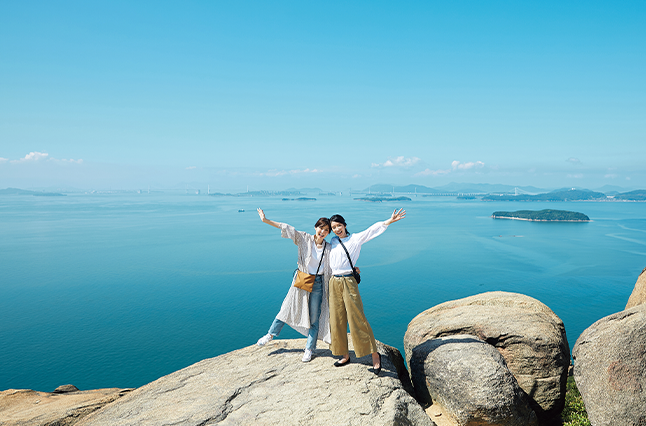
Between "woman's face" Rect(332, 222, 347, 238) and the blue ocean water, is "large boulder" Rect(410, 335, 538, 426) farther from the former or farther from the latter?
the blue ocean water

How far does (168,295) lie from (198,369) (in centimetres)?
4117

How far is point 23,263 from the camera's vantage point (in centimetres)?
5597

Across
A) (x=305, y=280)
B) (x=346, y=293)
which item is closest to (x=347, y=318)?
(x=346, y=293)

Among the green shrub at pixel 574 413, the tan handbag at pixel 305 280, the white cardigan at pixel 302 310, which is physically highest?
the tan handbag at pixel 305 280

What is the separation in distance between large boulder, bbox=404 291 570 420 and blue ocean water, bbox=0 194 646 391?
86.1 ft

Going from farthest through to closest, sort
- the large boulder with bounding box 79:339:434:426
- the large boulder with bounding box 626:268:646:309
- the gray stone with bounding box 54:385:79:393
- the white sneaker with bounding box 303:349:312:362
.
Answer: the gray stone with bounding box 54:385:79:393
the large boulder with bounding box 626:268:646:309
the white sneaker with bounding box 303:349:312:362
the large boulder with bounding box 79:339:434:426

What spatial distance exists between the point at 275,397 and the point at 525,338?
4.80 m

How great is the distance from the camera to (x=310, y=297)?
18.4 feet

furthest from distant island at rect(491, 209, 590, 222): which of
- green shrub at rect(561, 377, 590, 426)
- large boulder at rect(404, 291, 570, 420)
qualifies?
large boulder at rect(404, 291, 570, 420)

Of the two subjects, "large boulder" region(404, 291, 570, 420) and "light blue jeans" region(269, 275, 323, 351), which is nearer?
"light blue jeans" region(269, 275, 323, 351)

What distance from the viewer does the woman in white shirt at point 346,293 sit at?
5.15 m

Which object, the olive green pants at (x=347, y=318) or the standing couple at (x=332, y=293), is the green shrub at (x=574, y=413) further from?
the olive green pants at (x=347, y=318)

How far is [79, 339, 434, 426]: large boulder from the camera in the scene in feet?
14.9

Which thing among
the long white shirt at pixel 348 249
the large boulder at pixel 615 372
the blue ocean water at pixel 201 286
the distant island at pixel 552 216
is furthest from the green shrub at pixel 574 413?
the distant island at pixel 552 216
